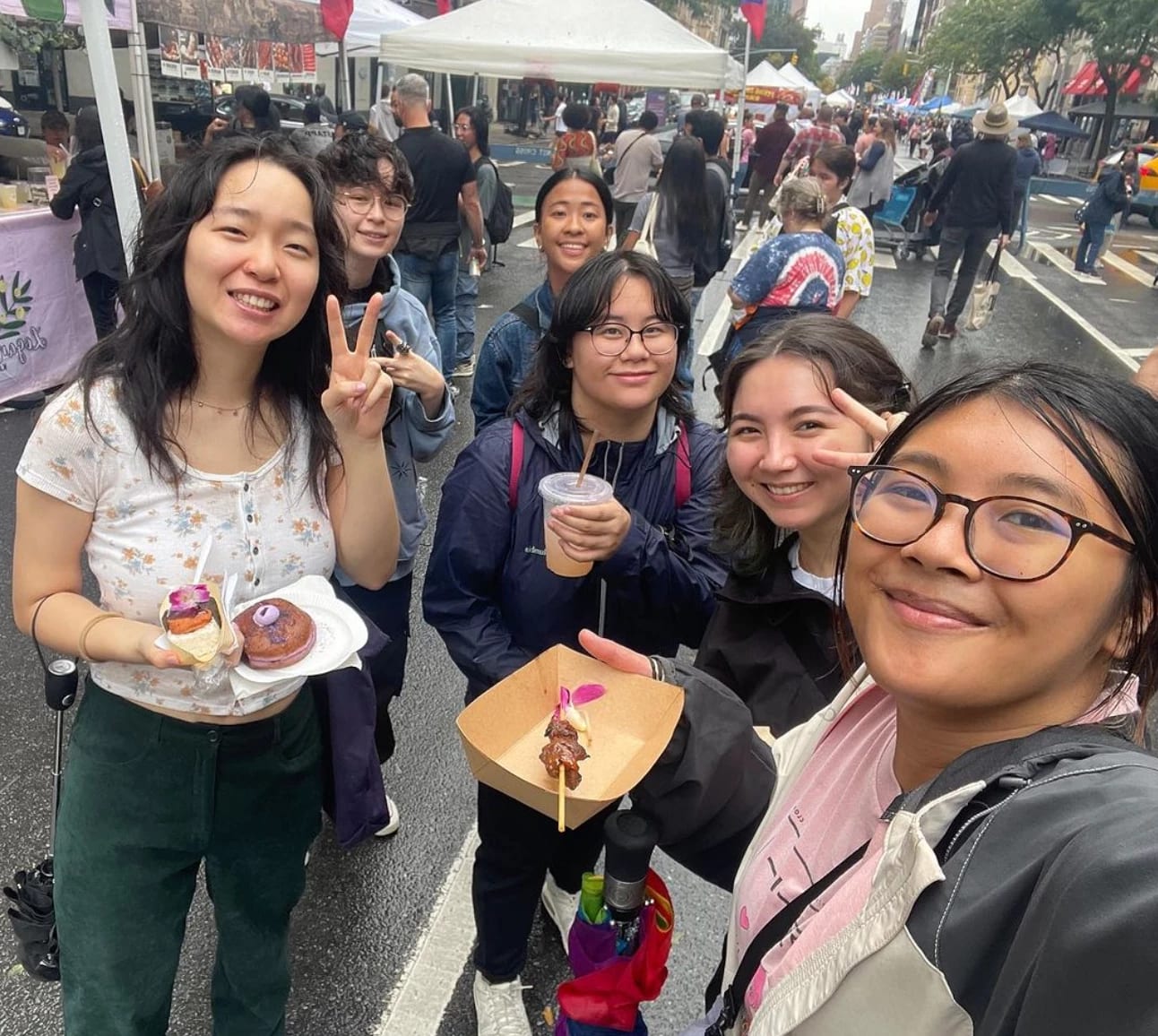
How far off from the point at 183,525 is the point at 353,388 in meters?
0.43

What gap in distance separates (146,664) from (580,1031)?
113cm

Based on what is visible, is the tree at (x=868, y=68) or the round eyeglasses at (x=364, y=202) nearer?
the round eyeglasses at (x=364, y=202)

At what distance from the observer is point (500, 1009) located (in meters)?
2.26

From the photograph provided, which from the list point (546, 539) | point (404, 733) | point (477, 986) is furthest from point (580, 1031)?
point (404, 733)

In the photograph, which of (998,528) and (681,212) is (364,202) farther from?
(681,212)

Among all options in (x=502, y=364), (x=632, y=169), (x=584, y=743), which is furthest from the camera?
(x=632, y=169)


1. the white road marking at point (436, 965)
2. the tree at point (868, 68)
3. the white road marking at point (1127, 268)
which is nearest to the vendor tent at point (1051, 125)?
the white road marking at point (1127, 268)

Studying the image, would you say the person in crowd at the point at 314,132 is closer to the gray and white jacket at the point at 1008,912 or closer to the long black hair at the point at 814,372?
the long black hair at the point at 814,372

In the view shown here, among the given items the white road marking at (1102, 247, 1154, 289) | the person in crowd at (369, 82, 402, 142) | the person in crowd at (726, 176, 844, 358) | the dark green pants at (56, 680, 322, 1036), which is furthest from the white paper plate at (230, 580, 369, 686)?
the white road marking at (1102, 247, 1154, 289)

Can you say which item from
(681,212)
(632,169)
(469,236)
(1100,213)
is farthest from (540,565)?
(1100,213)

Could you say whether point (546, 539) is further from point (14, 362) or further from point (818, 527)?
point (14, 362)

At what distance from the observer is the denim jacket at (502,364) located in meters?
3.09

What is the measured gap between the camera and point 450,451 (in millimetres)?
5969

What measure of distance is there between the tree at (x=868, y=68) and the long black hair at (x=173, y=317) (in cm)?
11310
